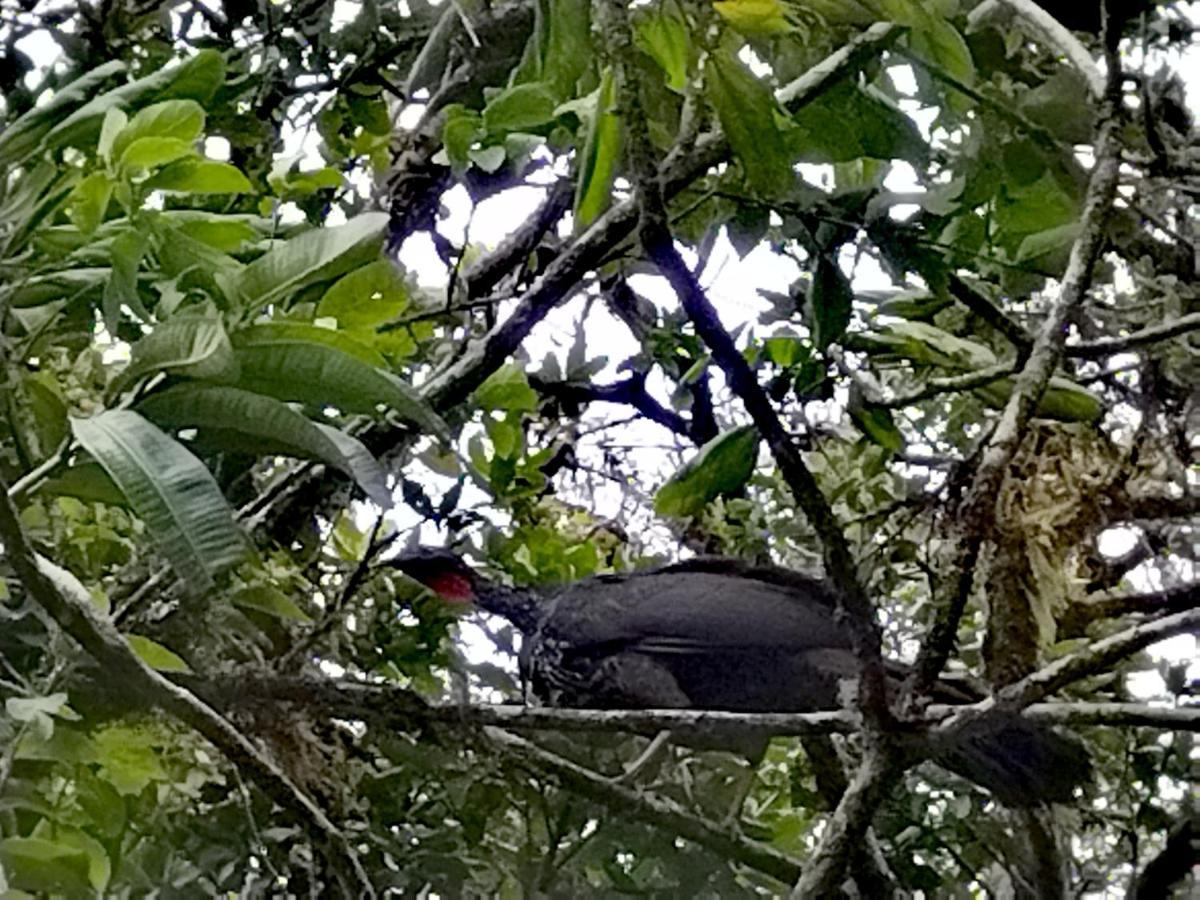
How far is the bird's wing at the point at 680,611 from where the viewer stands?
5.10ft

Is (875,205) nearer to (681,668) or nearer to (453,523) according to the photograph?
(453,523)

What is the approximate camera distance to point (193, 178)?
844mm

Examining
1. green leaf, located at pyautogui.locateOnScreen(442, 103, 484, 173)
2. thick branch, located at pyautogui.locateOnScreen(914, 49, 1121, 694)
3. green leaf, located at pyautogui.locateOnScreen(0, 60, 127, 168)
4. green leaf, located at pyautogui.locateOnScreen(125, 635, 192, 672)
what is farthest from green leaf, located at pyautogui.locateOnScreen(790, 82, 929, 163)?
green leaf, located at pyautogui.locateOnScreen(125, 635, 192, 672)

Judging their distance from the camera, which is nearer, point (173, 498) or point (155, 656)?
point (173, 498)

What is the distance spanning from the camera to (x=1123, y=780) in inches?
55.8

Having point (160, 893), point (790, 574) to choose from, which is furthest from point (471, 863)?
point (790, 574)

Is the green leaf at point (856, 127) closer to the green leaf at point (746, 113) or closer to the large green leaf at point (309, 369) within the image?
the green leaf at point (746, 113)

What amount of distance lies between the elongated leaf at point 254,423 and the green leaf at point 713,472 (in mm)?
283

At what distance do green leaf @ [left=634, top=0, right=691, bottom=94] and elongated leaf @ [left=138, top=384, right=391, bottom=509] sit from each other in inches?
11.2

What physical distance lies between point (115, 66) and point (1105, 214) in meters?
0.61

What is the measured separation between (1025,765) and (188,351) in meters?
0.81

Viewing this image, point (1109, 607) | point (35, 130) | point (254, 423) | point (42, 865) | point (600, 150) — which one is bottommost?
point (42, 865)

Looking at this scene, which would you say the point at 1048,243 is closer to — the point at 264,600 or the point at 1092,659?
the point at 1092,659

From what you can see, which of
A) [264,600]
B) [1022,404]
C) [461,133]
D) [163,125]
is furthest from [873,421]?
[163,125]
